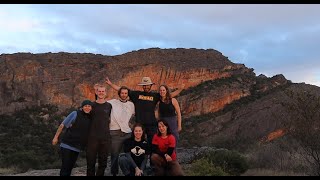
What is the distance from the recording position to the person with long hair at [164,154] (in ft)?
28.2

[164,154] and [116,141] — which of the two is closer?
[164,154]

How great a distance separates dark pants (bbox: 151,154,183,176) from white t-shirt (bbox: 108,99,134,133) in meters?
0.96

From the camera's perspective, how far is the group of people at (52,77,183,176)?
28.2 ft

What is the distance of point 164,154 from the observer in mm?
8688

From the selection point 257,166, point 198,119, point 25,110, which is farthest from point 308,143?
point 25,110

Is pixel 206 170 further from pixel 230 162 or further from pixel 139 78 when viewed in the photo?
pixel 139 78

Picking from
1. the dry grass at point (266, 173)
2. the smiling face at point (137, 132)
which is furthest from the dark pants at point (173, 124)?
the dry grass at point (266, 173)

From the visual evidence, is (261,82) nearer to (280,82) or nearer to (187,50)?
(280,82)

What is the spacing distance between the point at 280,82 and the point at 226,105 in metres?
7.69

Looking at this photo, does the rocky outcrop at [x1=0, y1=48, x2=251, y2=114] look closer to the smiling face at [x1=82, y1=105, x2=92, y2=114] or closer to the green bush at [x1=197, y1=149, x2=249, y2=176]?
the green bush at [x1=197, y1=149, x2=249, y2=176]

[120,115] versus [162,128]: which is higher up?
[120,115]

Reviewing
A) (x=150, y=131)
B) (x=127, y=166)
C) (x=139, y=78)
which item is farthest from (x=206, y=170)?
(x=139, y=78)

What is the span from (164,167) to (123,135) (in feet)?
3.68

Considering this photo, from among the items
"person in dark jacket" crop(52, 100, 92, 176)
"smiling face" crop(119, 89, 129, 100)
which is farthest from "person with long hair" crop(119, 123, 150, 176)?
"person in dark jacket" crop(52, 100, 92, 176)
